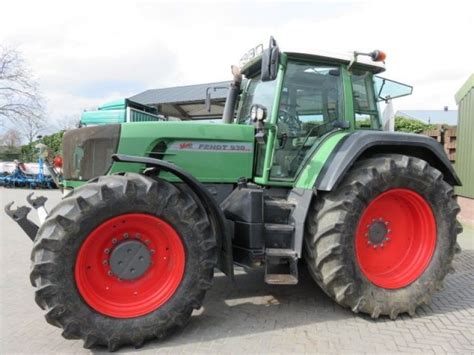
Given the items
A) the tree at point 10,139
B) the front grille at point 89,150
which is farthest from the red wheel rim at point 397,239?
the tree at point 10,139

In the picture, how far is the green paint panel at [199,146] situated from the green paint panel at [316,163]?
0.54m

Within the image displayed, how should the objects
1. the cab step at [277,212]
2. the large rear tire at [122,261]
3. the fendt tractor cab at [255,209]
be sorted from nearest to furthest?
the large rear tire at [122,261] → the fendt tractor cab at [255,209] → the cab step at [277,212]

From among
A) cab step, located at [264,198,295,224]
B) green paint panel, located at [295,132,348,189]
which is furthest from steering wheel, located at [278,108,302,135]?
cab step, located at [264,198,295,224]

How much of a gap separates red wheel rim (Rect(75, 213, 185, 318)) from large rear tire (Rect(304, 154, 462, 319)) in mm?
1272

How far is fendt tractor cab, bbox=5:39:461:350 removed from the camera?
10.4 feet

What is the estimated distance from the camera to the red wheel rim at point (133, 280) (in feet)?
10.5

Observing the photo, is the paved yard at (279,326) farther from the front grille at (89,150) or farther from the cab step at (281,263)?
the front grille at (89,150)

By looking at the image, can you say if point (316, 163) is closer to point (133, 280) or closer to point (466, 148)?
point (133, 280)

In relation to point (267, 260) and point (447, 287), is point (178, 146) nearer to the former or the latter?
point (267, 260)

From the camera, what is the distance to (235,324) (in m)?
3.67

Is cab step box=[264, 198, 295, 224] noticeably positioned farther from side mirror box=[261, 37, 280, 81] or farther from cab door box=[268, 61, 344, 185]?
side mirror box=[261, 37, 280, 81]

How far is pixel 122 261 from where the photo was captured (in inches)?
130

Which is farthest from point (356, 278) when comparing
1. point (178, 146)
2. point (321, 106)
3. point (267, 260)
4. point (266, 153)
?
point (178, 146)

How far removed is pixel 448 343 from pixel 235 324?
1765 millimetres
